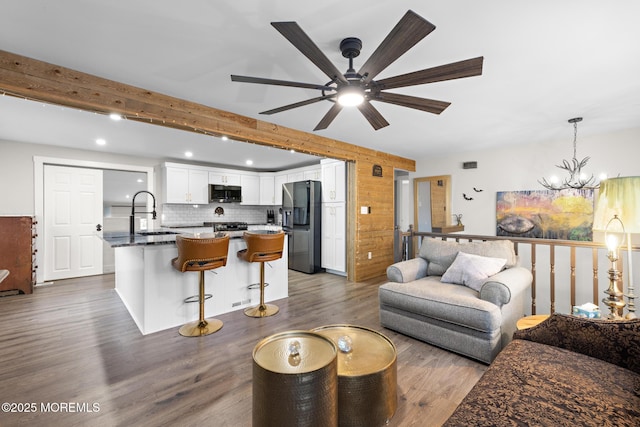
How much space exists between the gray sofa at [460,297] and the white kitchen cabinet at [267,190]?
14.9ft

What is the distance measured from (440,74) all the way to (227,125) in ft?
8.01

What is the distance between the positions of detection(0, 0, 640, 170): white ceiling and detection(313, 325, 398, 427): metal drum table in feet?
6.77

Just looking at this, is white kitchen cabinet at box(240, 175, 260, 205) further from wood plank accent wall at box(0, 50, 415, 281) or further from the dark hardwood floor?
the dark hardwood floor

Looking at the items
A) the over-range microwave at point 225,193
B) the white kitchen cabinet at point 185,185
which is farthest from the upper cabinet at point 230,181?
the over-range microwave at point 225,193

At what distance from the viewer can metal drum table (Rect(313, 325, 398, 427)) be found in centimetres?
149

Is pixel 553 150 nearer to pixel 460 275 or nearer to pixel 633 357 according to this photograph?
pixel 460 275

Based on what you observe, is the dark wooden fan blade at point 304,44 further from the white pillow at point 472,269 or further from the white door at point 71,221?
the white door at point 71,221

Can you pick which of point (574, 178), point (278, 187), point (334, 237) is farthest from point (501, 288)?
point (278, 187)

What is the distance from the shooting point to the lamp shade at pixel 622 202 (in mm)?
1709

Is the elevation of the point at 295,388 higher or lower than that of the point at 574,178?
lower

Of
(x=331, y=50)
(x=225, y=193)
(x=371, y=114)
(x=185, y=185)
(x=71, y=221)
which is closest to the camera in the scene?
(x=331, y=50)

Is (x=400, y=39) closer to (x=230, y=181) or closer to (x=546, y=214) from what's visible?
(x=546, y=214)

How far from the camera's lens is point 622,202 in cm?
175

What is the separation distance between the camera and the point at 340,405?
1.50 m
